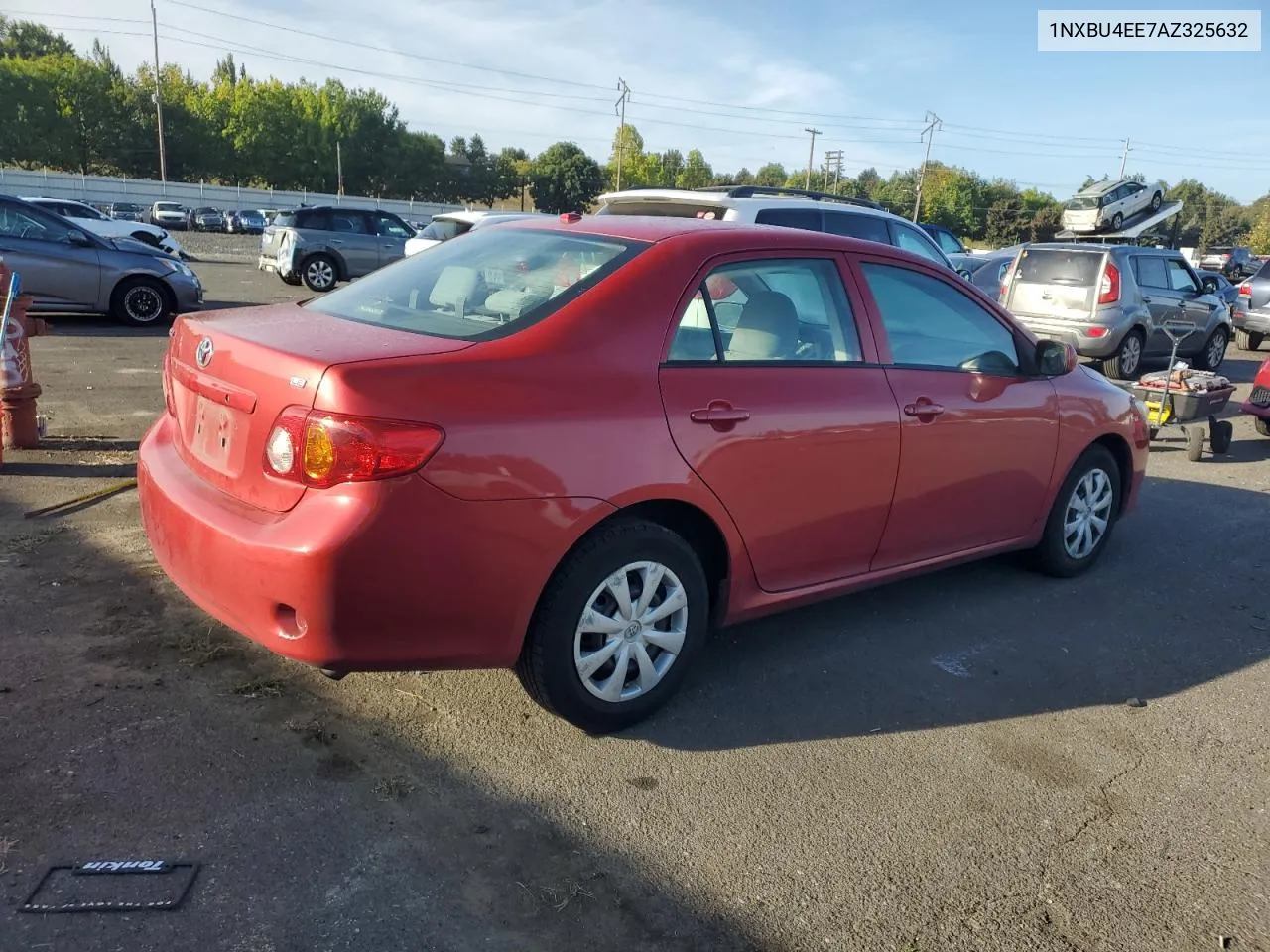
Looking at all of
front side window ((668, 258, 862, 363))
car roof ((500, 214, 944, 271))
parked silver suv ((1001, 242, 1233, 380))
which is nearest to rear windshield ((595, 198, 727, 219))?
car roof ((500, 214, 944, 271))

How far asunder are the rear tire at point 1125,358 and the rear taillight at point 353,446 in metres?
11.8

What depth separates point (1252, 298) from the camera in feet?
52.3

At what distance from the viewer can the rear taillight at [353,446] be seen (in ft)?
8.56

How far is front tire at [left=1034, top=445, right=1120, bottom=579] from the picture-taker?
492 centimetres

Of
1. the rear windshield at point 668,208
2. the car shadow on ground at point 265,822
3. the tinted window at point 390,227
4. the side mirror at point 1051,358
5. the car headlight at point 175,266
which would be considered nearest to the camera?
the car shadow on ground at point 265,822

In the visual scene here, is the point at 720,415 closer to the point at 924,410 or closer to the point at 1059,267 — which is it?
the point at 924,410

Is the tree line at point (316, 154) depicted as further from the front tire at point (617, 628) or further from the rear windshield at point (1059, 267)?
the front tire at point (617, 628)

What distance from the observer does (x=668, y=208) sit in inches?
308

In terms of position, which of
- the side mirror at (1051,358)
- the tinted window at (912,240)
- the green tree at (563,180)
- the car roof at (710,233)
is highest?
the green tree at (563,180)

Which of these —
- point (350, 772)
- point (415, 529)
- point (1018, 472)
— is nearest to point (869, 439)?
point (1018, 472)

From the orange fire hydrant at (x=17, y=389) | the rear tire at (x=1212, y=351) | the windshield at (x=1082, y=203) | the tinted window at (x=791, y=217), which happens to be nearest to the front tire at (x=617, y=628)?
the orange fire hydrant at (x=17, y=389)

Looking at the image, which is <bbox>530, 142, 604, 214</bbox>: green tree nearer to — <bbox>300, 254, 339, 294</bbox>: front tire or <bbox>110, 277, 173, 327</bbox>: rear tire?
<bbox>300, 254, 339, 294</bbox>: front tire

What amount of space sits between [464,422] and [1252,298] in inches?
679

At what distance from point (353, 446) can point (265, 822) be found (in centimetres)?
107
